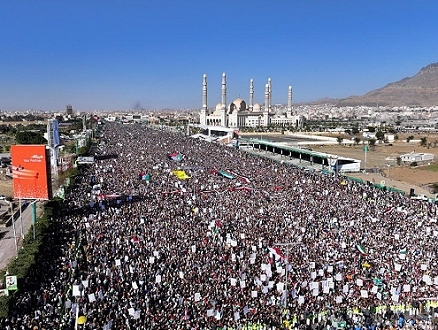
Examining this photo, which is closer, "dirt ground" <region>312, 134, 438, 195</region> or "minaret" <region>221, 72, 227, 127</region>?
"dirt ground" <region>312, 134, 438, 195</region>

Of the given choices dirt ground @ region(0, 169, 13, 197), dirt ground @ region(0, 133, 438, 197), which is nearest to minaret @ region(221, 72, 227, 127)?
dirt ground @ region(0, 133, 438, 197)

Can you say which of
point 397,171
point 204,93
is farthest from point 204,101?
point 397,171

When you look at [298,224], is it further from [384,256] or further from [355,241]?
[384,256]

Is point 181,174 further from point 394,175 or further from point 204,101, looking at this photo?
point 204,101

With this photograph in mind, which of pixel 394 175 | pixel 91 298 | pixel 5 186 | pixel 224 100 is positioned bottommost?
pixel 394 175

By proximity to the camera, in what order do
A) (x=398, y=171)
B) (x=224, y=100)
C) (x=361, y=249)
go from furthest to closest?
(x=224, y=100)
(x=398, y=171)
(x=361, y=249)

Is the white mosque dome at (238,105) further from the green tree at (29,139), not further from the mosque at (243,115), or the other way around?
the green tree at (29,139)

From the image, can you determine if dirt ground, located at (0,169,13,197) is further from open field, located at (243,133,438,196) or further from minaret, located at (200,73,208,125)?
minaret, located at (200,73,208,125)

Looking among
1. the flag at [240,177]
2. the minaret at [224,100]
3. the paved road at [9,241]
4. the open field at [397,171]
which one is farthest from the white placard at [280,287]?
the minaret at [224,100]
